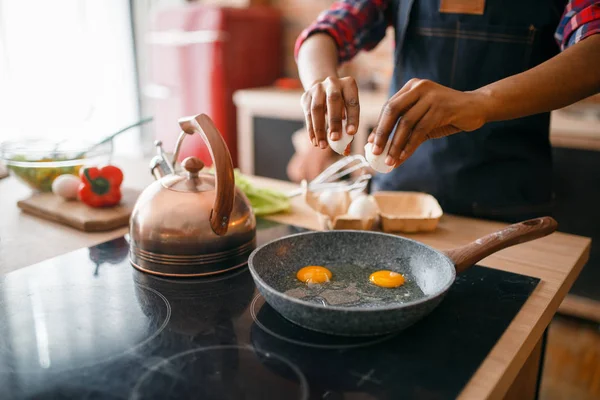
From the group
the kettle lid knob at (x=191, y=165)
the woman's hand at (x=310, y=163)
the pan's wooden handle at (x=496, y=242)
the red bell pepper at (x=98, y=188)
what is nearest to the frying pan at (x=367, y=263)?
the pan's wooden handle at (x=496, y=242)

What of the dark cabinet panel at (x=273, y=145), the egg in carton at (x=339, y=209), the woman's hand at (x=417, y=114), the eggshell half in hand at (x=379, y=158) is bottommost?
the dark cabinet panel at (x=273, y=145)

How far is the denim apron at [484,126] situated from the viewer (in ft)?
4.72

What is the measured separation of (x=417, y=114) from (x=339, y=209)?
385mm

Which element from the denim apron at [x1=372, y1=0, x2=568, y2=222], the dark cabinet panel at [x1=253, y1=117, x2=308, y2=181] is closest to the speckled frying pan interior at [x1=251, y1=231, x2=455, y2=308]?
the denim apron at [x1=372, y1=0, x2=568, y2=222]

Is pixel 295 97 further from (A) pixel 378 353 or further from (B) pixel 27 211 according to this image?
(A) pixel 378 353

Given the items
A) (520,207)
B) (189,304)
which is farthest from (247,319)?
(520,207)

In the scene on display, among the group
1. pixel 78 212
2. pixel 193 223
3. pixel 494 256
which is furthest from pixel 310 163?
pixel 193 223

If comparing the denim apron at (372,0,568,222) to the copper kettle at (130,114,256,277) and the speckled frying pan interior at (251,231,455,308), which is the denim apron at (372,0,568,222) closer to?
→ the speckled frying pan interior at (251,231,455,308)

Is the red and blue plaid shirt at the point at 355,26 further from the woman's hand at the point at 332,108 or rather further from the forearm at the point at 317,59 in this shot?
the woman's hand at the point at 332,108

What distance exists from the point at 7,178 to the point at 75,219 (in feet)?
1.99

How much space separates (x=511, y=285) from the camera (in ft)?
3.11

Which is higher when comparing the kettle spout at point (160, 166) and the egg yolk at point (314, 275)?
the kettle spout at point (160, 166)

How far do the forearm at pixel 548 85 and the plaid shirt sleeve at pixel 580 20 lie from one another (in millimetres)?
36

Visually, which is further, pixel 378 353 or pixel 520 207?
pixel 520 207
